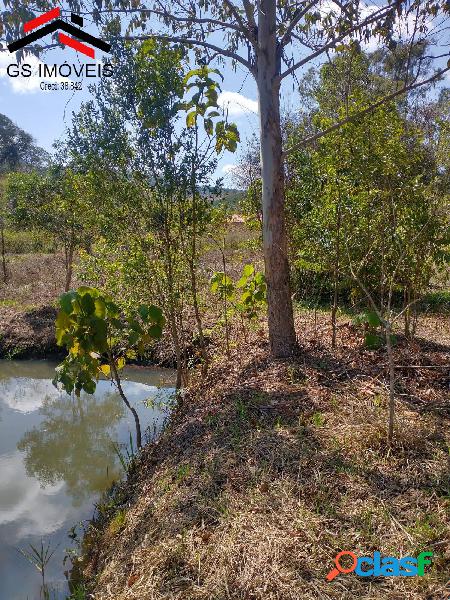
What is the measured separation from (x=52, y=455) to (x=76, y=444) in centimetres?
38

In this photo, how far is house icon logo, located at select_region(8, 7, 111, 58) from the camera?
4500 mm

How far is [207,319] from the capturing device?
8281 millimetres

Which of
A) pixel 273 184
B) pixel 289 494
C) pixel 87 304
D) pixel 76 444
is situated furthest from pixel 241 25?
pixel 76 444

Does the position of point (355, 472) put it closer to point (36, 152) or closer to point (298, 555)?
point (298, 555)

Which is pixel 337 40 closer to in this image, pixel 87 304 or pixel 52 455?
pixel 87 304

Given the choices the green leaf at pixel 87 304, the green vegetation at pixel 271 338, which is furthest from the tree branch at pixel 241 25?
the green leaf at pixel 87 304

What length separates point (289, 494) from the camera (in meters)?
2.84

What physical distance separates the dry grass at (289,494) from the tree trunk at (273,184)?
2.02 ft

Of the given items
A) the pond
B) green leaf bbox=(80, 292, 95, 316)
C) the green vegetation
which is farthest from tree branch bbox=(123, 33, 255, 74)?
the pond

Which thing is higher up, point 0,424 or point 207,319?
point 207,319

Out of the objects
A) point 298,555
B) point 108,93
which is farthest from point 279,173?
point 298,555

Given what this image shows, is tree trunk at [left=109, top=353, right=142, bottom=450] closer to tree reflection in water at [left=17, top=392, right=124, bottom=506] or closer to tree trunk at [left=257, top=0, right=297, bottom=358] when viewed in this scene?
tree reflection in water at [left=17, top=392, right=124, bottom=506]

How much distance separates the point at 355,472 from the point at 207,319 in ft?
18.2

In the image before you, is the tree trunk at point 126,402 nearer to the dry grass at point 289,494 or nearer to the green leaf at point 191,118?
the dry grass at point 289,494
